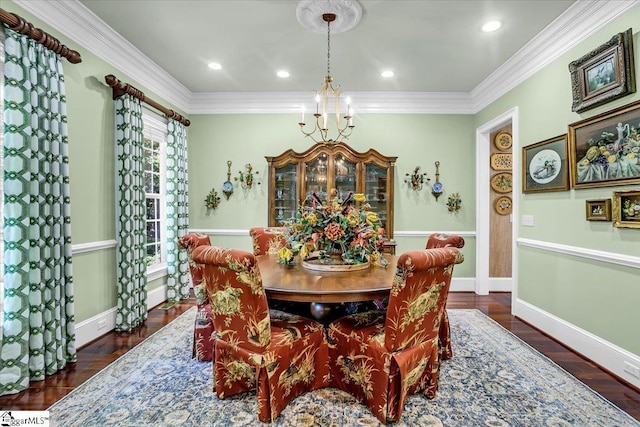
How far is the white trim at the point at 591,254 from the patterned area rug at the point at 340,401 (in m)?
0.89

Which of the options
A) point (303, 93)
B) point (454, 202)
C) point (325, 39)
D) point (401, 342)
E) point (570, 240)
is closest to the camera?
point (401, 342)

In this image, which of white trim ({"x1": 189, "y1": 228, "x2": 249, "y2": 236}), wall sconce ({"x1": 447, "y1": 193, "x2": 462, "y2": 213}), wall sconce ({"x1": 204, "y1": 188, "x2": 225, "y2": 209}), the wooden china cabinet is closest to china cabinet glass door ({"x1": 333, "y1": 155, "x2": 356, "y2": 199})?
the wooden china cabinet

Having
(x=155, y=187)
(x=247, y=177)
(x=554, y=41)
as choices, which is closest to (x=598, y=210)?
(x=554, y=41)

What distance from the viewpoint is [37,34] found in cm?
220

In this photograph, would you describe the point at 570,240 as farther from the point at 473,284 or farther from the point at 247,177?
the point at 247,177

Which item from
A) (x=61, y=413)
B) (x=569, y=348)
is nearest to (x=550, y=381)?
(x=569, y=348)

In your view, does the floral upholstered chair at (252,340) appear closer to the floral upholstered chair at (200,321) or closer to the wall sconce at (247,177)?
the floral upholstered chair at (200,321)

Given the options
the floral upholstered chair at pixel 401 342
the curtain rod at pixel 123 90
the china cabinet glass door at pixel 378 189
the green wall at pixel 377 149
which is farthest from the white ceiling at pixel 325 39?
Answer: the floral upholstered chair at pixel 401 342

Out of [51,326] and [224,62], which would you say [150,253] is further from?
[224,62]

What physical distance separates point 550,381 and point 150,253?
423cm

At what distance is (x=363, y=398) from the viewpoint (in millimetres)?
1903

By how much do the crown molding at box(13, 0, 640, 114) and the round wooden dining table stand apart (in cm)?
252

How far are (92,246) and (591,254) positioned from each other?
13.8 feet

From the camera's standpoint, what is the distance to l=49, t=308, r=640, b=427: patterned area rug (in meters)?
1.79
